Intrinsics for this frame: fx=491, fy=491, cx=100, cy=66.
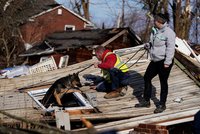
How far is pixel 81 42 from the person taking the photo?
94.3ft

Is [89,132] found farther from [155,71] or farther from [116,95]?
[116,95]

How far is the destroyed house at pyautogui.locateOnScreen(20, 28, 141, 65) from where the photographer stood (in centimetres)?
2820

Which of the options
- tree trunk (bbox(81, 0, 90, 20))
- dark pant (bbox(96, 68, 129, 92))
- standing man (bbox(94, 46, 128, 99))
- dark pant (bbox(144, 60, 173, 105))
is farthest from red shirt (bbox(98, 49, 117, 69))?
tree trunk (bbox(81, 0, 90, 20))

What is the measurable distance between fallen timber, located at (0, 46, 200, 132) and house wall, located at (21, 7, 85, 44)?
2744 centimetres

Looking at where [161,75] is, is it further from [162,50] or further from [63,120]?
[63,120]

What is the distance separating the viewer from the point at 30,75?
48.6 ft

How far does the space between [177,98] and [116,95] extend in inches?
53.1

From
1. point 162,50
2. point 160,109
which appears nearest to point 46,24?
point 160,109

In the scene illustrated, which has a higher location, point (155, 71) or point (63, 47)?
point (155, 71)

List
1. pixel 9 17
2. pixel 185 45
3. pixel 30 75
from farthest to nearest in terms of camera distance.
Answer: pixel 9 17 < pixel 30 75 < pixel 185 45

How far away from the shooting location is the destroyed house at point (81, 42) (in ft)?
92.5

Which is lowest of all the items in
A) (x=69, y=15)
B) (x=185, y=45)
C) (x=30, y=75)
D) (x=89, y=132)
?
(x=69, y=15)

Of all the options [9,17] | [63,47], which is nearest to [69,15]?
[9,17]

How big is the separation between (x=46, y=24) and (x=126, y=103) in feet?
112
